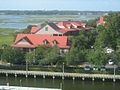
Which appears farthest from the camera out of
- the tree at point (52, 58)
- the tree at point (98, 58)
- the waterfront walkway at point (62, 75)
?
the tree at point (52, 58)

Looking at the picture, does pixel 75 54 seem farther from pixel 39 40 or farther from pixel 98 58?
pixel 39 40

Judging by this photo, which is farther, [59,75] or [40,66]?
[40,66]

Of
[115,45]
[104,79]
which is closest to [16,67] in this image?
[104,79]

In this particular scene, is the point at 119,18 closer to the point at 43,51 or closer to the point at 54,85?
the point at 43,51

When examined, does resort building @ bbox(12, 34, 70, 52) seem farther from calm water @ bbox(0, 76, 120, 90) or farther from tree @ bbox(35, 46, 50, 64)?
calm water @ bbox(0, 76, 120, 90)

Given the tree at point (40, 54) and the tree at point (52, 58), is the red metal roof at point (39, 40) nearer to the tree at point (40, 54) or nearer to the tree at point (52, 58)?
the tree at point (40, 54)

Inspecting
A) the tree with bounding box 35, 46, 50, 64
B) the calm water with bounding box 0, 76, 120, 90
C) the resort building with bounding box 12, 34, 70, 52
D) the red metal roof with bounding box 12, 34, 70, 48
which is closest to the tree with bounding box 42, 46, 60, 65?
the tree with bounding box 35, 46, 50, 64

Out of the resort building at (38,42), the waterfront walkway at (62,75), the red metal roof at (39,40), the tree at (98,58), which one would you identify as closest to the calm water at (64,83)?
the waterfront walkway at (62,75)

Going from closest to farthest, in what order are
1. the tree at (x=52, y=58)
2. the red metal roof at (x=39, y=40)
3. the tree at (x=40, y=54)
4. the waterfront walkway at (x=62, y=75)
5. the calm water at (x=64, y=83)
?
1. the calm water at (x=64, y=83)
2. the waterfront walkway at (x=62, y=75)
3. the tree at (x=52, y=58)
4. the tree at (x=40, y=54)
5. the red metal roof at (x=39, y=40)

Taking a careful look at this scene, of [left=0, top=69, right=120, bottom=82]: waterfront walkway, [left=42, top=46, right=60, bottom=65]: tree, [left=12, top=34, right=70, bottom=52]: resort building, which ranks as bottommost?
[left=0, top=69, right=120, bottom=82]: waterfront walkway
